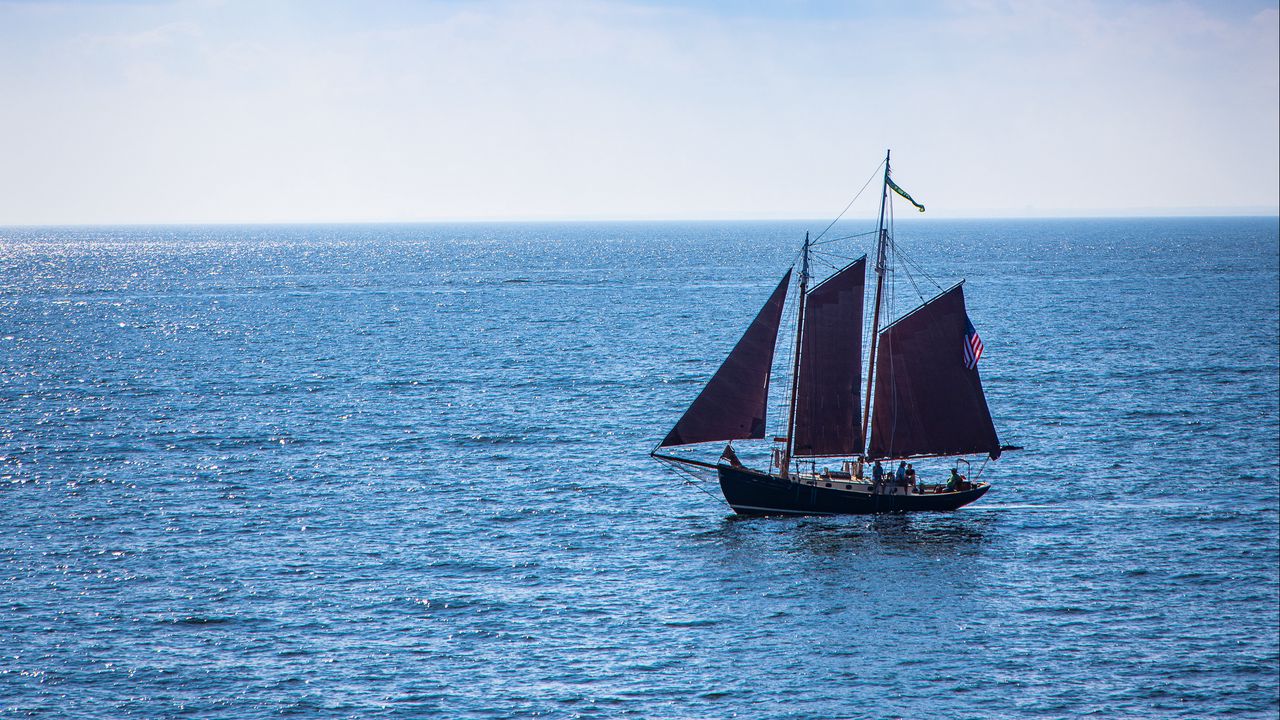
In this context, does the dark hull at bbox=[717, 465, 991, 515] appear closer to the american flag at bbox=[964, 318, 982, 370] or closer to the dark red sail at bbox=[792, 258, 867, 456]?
the dark red sail at bbox=[792, 258, 867, 456]

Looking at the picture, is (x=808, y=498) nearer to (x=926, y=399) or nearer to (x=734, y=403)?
(x=734, y=403)

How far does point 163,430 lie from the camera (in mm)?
83812

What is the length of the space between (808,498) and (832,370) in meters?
6.88

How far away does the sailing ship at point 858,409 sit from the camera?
6041 cm

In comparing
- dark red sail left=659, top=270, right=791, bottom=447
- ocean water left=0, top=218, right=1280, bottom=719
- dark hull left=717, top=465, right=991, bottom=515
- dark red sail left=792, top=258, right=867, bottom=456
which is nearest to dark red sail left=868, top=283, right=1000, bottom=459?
dark red sail left=792, top=258, right=867, bottom=456

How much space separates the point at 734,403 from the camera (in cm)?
5922

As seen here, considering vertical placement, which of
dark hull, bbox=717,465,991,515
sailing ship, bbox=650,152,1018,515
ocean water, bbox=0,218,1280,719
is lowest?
ocean water, bbox=0,218,1280,719

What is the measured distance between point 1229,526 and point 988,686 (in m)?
24.8

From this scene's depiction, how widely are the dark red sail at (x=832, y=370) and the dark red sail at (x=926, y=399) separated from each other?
1.60 meters

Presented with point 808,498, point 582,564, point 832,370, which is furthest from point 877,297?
point 582,564

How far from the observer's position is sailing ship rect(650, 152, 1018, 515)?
6041 cm

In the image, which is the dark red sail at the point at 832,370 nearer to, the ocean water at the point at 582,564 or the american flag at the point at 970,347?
the ocean water at the point at 582,564

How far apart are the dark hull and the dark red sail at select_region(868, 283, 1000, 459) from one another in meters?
2.65

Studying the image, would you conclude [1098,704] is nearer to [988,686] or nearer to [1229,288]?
[988,686]
